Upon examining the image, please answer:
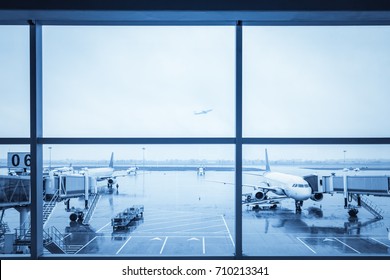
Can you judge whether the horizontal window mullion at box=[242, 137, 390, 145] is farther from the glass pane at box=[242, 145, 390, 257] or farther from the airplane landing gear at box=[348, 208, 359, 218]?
the airplane landing gear at box=[348, 208, 359, 218]

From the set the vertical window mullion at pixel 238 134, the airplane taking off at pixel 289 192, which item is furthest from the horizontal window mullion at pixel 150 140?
the airplane taking off at pixel 289 192

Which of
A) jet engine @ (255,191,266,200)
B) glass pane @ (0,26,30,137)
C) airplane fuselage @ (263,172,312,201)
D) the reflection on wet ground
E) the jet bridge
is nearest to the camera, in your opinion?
glass pane @ (0,26,30,137)

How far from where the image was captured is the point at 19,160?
3223mm

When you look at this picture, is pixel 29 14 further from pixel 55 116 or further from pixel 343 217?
pixel 343 217

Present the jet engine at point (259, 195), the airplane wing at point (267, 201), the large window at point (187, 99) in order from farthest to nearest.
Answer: the airplane wing at point (267, 201) < the jet engine at point (259, 195) < the large window at point (187, 99)

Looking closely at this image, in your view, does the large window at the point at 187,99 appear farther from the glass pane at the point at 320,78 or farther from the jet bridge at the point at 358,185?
the jet bridge at the point at 358,185

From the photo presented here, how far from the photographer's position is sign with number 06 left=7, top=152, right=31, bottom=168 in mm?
3191

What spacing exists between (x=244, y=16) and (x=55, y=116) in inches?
98.5

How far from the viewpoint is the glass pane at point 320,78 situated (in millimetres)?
3283

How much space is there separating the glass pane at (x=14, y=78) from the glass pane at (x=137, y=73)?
291 millimetres

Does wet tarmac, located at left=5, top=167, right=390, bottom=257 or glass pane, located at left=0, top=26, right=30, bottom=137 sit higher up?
glass pane, located at left=0, top=26, right=30, bottom=137

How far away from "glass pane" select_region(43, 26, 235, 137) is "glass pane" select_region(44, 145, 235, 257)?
45cm

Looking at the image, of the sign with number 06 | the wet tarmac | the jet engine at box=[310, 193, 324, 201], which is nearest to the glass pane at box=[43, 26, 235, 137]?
the sign with number 06

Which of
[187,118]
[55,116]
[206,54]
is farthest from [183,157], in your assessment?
[55,116]
